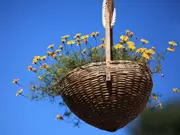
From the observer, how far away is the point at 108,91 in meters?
1.58

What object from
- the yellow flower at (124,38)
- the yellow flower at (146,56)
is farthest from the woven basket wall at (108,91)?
the yellow flower at (124,38)

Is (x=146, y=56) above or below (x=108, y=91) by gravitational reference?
above

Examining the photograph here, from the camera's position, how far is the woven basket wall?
62.2 inches

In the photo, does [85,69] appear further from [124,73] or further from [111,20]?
[111,20]

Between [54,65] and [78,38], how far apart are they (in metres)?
0.17

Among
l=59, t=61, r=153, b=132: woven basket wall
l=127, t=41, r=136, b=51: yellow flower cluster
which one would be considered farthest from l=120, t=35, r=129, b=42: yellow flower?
l=59, t=61, r=153, b=132: woven basket wall

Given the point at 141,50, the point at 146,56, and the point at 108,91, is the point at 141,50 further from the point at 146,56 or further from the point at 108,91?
the point at 108,91

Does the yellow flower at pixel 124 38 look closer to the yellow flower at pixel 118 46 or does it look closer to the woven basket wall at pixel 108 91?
the yellow flower at pixel 118 46

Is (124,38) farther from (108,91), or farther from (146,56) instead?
(108,91)

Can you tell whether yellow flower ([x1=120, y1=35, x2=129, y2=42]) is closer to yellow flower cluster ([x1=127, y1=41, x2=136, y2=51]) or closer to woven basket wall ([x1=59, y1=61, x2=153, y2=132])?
yellow flower cluster ([x1=127, y1=41, x2=136, y2=51])

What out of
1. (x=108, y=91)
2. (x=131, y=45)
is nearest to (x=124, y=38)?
(x=131, y=45)

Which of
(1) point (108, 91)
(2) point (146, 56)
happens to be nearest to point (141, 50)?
(2) point (146, 56)

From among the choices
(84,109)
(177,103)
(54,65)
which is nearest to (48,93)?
(54,65)

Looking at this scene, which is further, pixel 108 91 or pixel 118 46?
pixel 118 46
